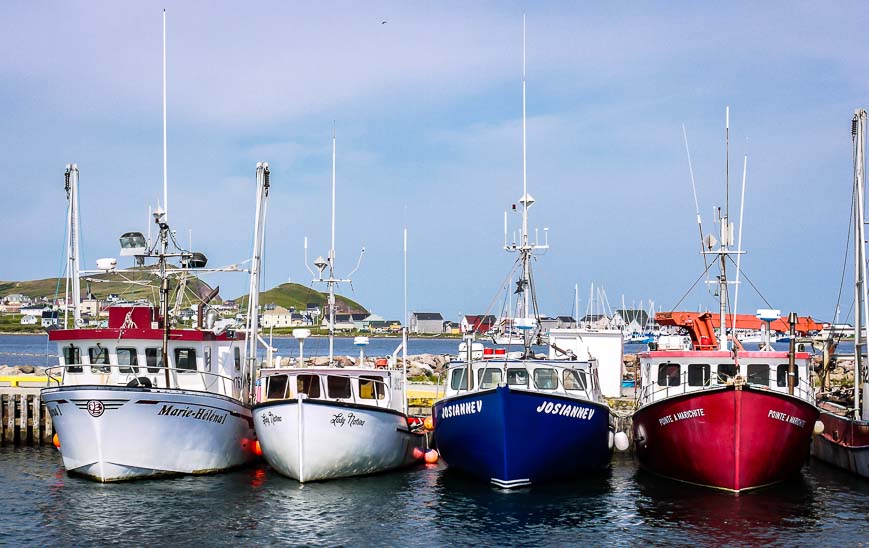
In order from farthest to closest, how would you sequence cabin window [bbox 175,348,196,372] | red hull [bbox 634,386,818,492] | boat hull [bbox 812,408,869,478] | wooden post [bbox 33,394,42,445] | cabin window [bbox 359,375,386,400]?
wooden post [bbox 33,394,42,445] < cabin window [bbox 175,348,196,372] < cabin window [bbox 359,375,386,400] < boat hull [bbox 812,408,869,478] < red hull [bbox 634,386,818,492]

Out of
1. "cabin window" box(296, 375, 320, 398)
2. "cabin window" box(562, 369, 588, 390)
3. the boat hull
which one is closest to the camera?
the boat hull

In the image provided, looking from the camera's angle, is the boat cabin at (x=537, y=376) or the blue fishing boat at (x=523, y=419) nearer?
the blue fishing boat at (x=523, y=419)

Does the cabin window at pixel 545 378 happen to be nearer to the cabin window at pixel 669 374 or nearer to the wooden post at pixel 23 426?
the cabin window at pixel 669 374

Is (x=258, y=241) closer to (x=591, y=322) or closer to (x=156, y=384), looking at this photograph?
(x=156, y=384)

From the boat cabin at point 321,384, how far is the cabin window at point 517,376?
3.59 m

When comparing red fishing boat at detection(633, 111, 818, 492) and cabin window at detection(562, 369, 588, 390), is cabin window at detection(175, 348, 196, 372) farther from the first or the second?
red fishing boat at detection(633, 111, 818, 492)

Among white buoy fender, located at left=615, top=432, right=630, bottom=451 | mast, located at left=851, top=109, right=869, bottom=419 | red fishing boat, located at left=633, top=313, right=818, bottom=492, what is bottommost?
white buoy fender, located at left=615, top=432, right=630, bottom=451

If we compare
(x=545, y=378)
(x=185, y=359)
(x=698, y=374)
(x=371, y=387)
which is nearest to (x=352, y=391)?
(x=371, y=387)

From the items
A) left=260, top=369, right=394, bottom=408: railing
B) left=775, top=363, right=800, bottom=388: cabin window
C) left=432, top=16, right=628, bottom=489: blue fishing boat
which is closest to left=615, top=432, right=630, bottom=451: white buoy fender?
left=432, top=16, right=628, bottom=489: blue fishing boat

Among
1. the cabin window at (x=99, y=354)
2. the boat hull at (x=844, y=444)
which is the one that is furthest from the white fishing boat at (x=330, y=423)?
the boat hull at (x=844, y=444)

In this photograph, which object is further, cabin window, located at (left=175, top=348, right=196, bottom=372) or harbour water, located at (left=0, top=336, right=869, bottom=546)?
cabin window, located at (left=175, top=348, right=196, bottom=372)

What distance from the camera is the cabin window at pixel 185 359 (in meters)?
26.4

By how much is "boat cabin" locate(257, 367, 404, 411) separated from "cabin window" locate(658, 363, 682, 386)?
750 centimetres

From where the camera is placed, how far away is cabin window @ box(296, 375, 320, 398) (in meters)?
25.0
